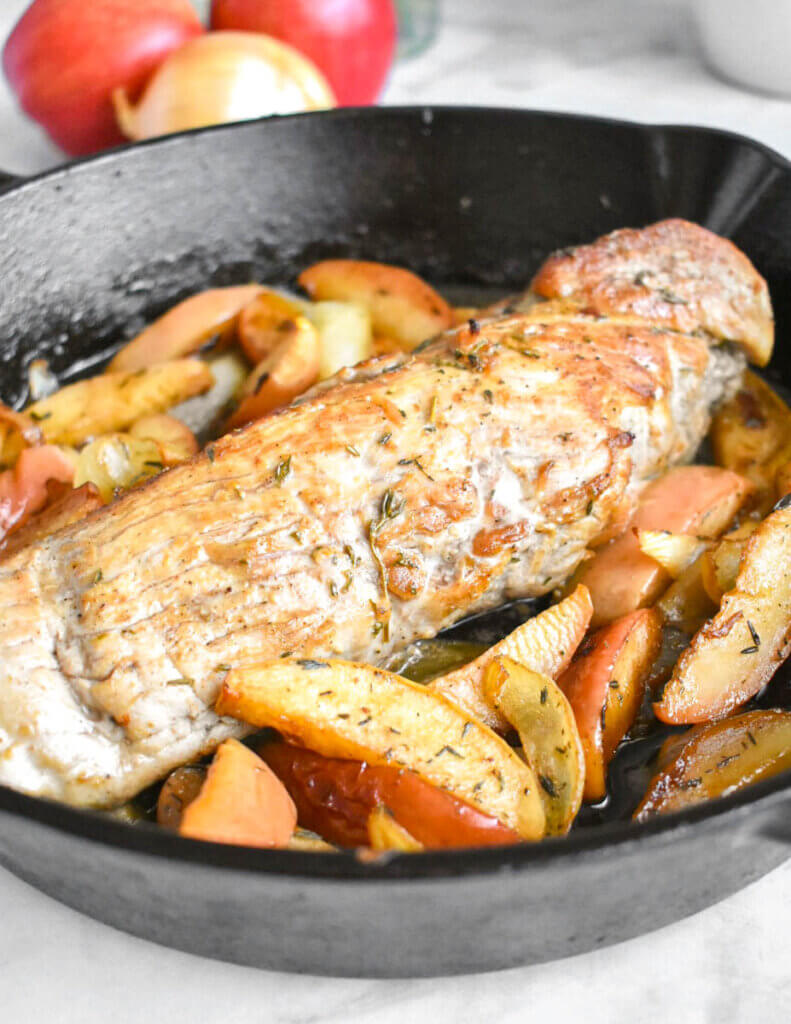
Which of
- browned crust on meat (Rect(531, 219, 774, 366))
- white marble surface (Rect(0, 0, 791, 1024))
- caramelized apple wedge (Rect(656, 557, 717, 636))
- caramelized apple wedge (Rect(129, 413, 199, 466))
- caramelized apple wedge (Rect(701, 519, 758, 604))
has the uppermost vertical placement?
browned crust on meat (Rect(531, 219, 774, 366))

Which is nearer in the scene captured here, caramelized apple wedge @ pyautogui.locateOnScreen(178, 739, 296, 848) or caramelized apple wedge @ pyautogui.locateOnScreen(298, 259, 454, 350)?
caramelized apple wedge @ pyautogui.locateOnScreen(178, 739, 296, 848)

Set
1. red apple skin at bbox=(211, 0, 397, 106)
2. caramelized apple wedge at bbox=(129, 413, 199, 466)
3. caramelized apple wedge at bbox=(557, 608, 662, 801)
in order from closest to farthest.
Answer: caramelized apple wedge at bbox=(557, 608, 662, 801) < caramelized apple wedge at bbox=(129, 413, 199, 466) < red apple skin at bbox=(211, 0, 397, 106)

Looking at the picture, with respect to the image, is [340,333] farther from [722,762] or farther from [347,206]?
[722,762]

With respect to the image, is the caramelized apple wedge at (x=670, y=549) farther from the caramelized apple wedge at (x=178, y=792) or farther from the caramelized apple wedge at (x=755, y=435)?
the caramelized apple wedge at (x=178, y=792)

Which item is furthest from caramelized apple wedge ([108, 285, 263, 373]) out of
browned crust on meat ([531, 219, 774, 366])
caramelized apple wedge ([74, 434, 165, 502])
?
browned crust on meat ([531, 219, 774, 366])

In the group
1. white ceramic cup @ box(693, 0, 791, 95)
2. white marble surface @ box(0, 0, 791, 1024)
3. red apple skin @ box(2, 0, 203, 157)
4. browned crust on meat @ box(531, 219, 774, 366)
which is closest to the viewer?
white marble surface @ box(0, 0, 791, 1024)

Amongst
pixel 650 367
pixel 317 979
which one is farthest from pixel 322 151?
pixel 317 979

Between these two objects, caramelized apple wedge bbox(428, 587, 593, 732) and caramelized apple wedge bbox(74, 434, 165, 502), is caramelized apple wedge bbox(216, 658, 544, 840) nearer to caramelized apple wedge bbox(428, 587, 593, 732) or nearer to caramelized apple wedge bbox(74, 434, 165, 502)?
caramelized apple wedge bbox(428, 587, 593, 732)
